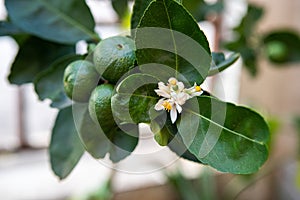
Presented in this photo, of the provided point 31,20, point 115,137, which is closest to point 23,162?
point 31,20

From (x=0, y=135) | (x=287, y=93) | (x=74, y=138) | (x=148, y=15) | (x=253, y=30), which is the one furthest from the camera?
Answer: (x=287, y=93)

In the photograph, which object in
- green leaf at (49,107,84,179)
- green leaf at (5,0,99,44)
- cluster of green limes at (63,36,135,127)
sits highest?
cluster of green limes at (63,36,135,127)

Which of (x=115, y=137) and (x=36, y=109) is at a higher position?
(x=115, y=137)

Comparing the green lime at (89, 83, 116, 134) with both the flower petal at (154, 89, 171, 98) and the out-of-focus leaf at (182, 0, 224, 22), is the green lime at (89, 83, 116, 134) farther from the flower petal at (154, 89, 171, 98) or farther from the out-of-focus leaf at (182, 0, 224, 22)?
the out-of-focus leaf at (182, 0, 224, 22)

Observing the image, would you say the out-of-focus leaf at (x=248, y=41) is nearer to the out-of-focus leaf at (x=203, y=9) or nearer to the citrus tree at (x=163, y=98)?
the out-of-focus leaf at (x=203, y=9)

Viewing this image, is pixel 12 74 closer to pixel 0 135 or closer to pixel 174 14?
pixel 174 14

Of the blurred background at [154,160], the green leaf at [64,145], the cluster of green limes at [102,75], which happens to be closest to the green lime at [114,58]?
the cluster of green limes at [102,75]

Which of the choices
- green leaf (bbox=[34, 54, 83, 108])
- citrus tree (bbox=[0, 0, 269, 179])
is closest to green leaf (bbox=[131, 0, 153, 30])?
citrus tree (bbox=[0, 0, 269, 179])
